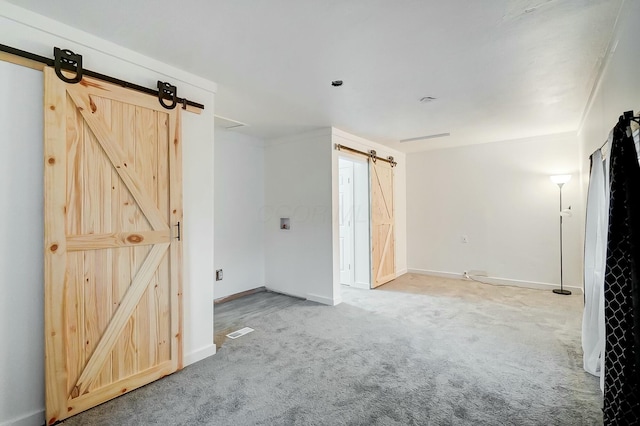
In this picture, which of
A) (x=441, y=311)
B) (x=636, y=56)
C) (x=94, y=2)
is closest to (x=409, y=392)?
(x=441, y=311)

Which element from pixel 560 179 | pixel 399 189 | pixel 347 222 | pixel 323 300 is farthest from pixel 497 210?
pixel 323 300

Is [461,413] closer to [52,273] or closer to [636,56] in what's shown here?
[636,56]

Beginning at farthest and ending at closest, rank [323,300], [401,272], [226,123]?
[401,272] < [323,300] < [226,123]

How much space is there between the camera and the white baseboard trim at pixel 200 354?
2.59 meters

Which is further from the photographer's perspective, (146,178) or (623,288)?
(146,178)

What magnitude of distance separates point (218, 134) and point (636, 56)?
431 cm

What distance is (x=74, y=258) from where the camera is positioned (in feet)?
6.49

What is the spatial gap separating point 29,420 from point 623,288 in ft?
11.4

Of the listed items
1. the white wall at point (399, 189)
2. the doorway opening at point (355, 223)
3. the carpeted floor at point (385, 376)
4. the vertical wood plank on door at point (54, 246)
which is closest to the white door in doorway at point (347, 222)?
the doorway opening at point (355, 223)

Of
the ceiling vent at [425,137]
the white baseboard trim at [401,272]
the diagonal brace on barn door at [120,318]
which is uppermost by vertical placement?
the ceiling vent at [425,137]

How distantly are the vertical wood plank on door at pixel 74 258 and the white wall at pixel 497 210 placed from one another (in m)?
5.58

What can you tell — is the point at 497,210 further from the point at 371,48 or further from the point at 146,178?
the point at 146,178

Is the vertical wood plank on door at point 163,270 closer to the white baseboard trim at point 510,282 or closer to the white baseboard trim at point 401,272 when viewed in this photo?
the white baseboard trim at point 401,272

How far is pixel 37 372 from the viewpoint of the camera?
187 centimetres
